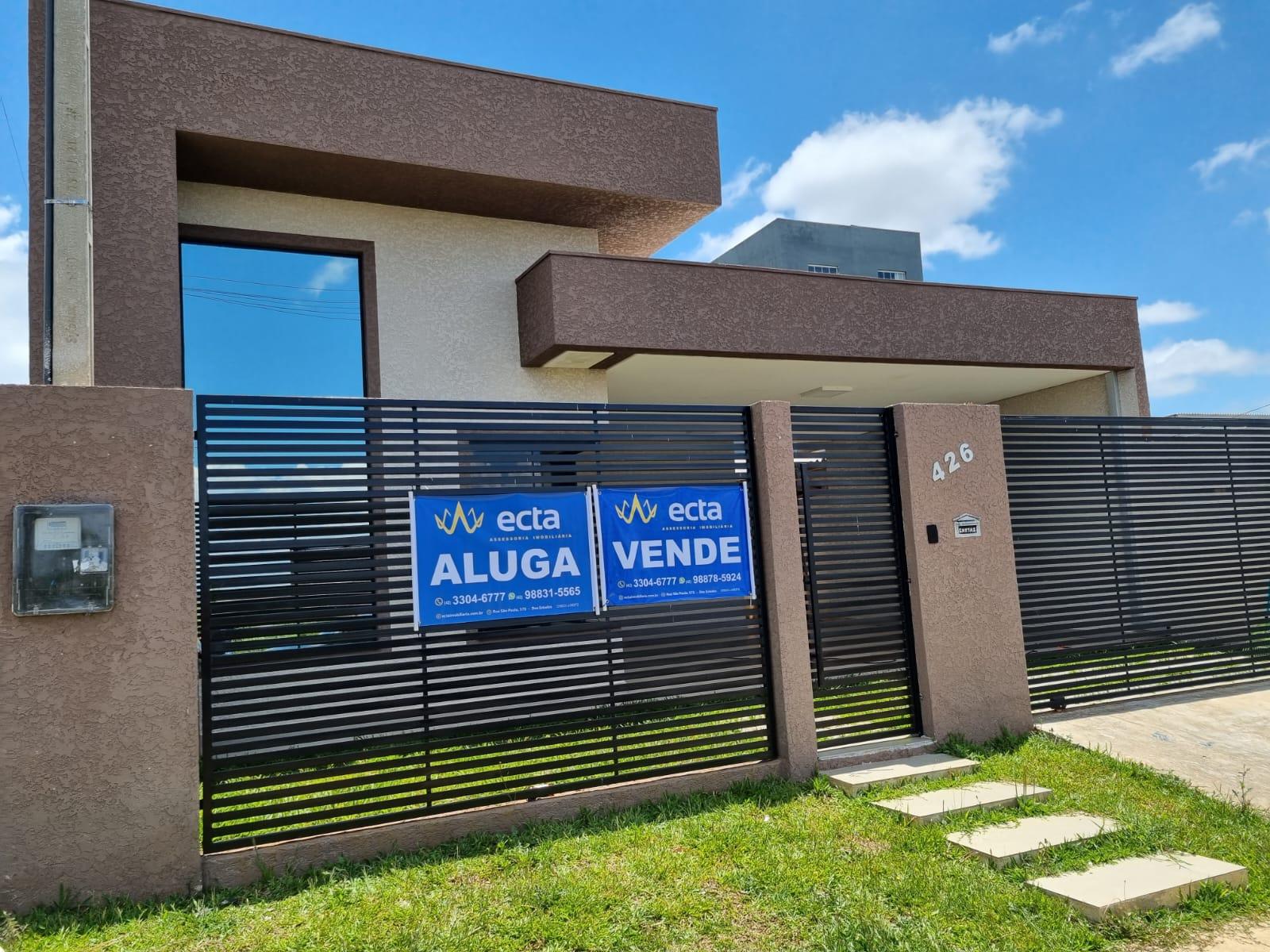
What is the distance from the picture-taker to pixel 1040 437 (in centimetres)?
773

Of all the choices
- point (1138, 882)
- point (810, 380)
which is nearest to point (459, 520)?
point (1138, 882)

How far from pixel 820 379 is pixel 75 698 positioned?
32.2 feet

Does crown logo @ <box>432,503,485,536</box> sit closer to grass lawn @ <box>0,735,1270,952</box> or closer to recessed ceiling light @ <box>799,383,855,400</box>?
grass lawn @ <box>0,735,1270,952</box>

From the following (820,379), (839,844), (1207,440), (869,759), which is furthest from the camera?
(820,379)

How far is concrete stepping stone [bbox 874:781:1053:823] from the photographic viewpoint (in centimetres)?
521

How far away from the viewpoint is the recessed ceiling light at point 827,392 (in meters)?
12.8

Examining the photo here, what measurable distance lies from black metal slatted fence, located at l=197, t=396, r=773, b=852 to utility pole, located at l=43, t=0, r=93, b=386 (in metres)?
0.72

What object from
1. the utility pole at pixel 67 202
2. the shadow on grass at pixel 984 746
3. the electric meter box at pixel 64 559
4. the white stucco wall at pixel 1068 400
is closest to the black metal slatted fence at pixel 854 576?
the shadow on grass at pixel 984 746

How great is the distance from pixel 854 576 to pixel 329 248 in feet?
21.9

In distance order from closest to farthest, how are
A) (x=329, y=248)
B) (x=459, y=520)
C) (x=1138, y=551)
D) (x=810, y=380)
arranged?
1. (x=459, y=520)
2. (x=1138, y=551)
3. (x=329, y=248)
4. (x=810, y=380)

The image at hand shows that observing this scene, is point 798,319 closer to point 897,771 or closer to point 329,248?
point 329,248

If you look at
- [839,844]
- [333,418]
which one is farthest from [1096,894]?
[333,418]

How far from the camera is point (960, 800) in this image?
17.7ft

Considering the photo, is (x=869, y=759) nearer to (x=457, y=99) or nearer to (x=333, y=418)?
(x=333, y=418)
